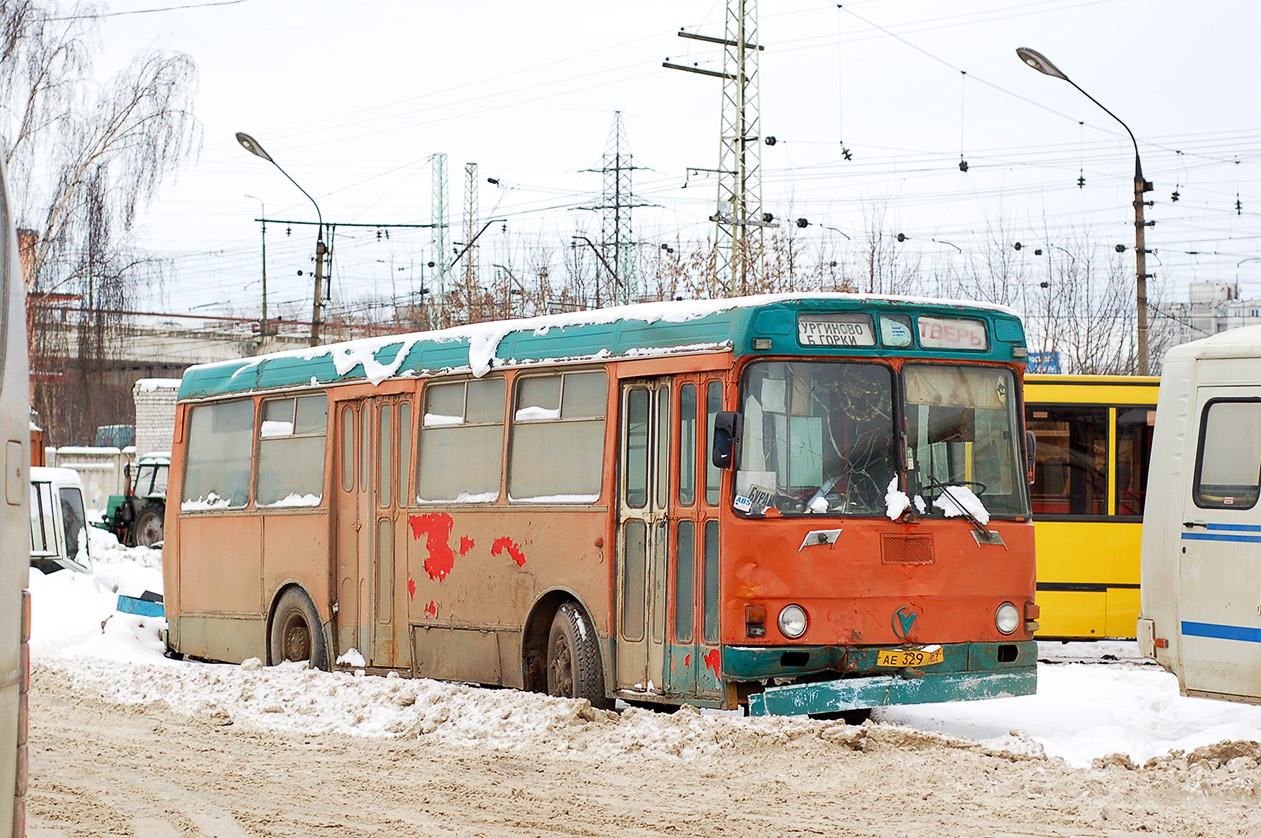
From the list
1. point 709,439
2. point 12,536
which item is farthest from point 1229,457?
point 12,536

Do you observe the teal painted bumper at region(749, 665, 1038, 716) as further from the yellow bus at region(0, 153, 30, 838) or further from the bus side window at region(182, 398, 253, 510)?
the bus side window at region(182, 398, 253, 510)

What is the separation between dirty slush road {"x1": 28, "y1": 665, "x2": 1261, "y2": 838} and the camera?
762 cm

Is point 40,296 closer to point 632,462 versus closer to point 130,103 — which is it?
point 130,103

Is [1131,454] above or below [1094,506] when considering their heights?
above

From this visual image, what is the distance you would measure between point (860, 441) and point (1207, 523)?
8.59ft

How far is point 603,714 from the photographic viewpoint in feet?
34.1

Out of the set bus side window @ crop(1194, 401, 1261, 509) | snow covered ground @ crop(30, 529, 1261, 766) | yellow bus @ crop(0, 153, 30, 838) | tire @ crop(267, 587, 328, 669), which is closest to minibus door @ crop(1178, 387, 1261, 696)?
bus side window @ crop(1194, 401, 1261, 509)

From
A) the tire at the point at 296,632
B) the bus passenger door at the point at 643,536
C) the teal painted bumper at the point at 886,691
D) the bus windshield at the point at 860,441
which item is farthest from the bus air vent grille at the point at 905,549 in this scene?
the tire at the point at 296,632

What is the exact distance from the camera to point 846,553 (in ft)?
33.0

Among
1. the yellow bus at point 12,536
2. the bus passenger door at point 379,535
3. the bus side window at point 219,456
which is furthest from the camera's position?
the bus side window at point 219,456

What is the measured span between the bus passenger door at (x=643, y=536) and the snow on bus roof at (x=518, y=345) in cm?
39

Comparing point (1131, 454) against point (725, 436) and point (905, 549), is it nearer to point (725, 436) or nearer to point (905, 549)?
point (905, 549)

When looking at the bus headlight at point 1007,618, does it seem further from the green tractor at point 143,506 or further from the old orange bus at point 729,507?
the green tractor at point 143,506

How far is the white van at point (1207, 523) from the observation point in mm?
10797
